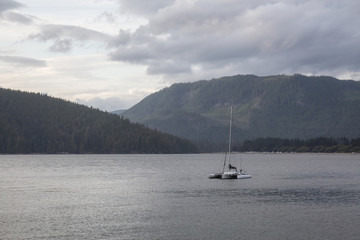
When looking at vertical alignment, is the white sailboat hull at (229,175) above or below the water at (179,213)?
above

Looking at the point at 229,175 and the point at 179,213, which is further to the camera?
the point at 229,175

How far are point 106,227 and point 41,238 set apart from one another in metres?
9.81

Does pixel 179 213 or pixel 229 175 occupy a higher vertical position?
pixel 229 175

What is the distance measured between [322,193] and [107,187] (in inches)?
2095

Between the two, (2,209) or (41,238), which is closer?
(41,238)

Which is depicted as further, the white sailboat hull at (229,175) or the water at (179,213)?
the white sailboat hull at (229,175)

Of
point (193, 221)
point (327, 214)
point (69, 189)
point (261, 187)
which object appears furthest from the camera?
point (261, 187)

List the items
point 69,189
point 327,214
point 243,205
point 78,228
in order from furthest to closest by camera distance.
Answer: point 69,189
point 243,205
point 327,214
point 78,228

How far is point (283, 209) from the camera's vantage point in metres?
80.1

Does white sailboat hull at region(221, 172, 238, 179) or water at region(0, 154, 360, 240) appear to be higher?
white sailboat hull at region(221, 172, 238, 179)

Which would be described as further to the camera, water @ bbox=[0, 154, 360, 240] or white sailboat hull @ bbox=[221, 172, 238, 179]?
white sailboat hull @ bbox=[221, 172, 238, 179]

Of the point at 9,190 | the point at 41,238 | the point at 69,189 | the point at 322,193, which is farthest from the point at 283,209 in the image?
the point at 9,190

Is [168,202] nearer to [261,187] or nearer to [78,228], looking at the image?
[78,228]

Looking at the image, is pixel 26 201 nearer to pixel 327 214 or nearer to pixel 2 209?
pixel 2 209
